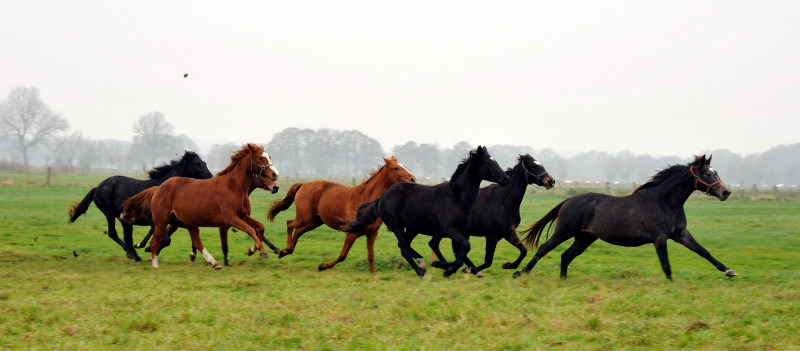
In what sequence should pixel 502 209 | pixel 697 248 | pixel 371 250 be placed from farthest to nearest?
1. pixel 371 250
2. pixel 502 209
3. pixel 697 248

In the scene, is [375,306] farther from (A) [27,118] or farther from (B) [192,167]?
(A) [27,118]

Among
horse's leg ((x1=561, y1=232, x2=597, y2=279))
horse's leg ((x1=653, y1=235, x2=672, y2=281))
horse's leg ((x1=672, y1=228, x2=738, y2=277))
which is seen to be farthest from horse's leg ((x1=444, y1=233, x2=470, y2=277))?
horse's leg ((x1=672, y1=228, x2=738, y2=277))

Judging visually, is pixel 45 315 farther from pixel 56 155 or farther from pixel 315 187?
Result: pixel 56 155

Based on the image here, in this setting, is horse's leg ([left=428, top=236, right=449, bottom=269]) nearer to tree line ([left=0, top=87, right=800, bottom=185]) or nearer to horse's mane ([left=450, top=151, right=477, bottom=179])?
horse's mane ([left=450, top=151, right=477, bottom=179])

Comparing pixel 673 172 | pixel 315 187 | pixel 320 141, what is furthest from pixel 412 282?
pixel 320 141

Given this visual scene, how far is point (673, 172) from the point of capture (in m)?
9.45

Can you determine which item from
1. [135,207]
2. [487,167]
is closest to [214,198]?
[135,207]

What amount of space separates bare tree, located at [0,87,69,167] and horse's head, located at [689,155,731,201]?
107281 mm

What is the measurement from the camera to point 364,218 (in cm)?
973

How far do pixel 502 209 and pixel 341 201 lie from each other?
2.73 metres

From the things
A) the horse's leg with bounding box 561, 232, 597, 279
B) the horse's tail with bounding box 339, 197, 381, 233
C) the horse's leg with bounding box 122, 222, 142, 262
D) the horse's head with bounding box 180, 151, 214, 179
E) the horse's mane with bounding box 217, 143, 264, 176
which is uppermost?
the horse's mane with bounding box 217, 143, 264, 176

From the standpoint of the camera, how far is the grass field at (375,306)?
17.8 ft

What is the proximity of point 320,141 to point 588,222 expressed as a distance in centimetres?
11627

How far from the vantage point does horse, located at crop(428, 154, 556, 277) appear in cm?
980
